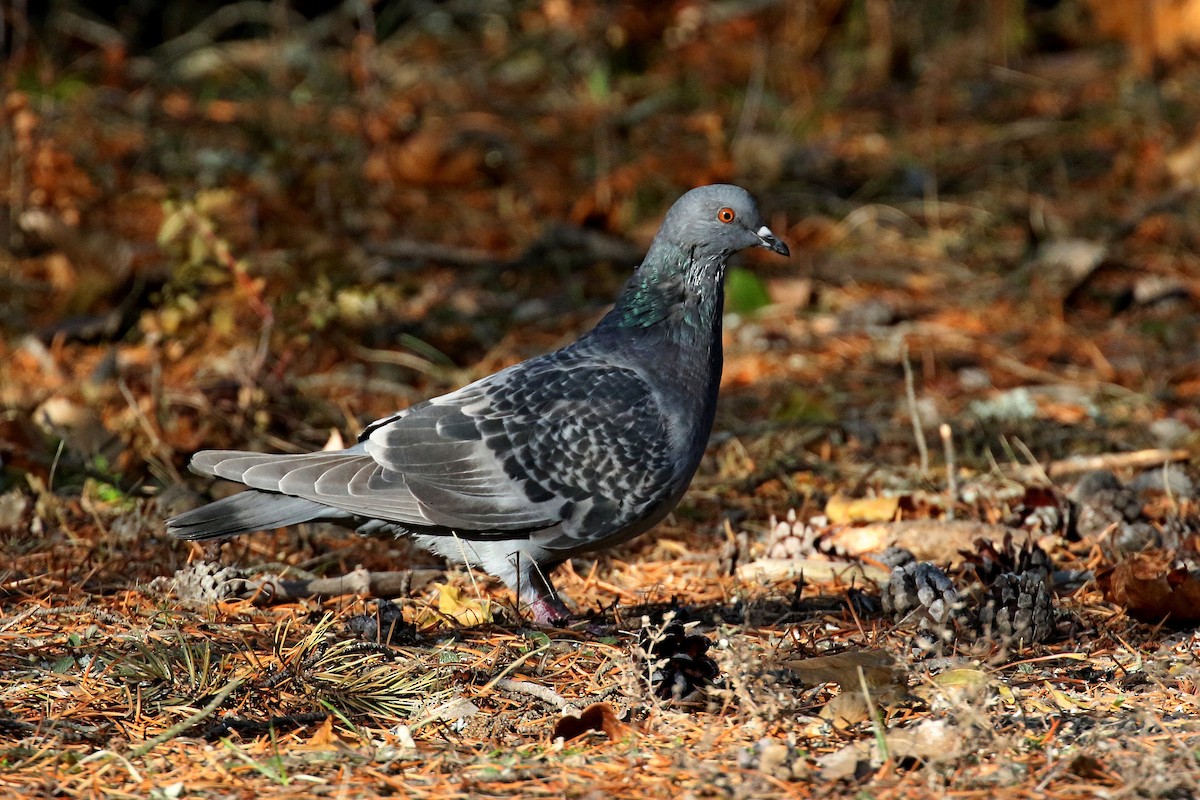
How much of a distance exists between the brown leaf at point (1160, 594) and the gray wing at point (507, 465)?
1.28 meters

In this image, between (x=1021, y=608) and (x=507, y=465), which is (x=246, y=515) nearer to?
(x=507, y=465)

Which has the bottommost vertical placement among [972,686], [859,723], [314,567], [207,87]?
[314,567]

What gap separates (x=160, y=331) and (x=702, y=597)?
2963 mm

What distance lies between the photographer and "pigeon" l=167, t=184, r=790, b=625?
3766mm

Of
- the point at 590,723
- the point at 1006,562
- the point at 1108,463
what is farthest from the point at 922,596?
the point at 1108,463

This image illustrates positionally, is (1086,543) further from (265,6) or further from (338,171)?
(265,6)

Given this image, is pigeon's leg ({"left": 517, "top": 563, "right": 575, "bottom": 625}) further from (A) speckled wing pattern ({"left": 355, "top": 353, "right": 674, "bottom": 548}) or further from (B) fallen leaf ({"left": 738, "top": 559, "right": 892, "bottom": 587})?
(B) fallen leaf ({"left": 738, "top": 559, "right": 892, "bottom": 587})

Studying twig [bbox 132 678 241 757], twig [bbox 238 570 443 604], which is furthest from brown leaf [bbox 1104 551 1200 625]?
twig [bbox 132 678 241 757]

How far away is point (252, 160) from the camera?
8211 mm

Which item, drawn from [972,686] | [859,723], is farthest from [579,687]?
[972,686]

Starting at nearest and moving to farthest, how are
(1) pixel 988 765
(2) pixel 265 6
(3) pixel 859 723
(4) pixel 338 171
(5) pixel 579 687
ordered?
(1) pixel 988 765
(3) pixel 859 723
(5) pixel 579 687
(4) pixel 338 171
(2) pixel 265 6

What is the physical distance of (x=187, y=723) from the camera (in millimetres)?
2775

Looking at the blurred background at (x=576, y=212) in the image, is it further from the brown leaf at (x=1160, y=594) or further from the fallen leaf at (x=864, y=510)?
the brown leaf at (x=1160, y=594)

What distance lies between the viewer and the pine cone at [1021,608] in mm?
3340
